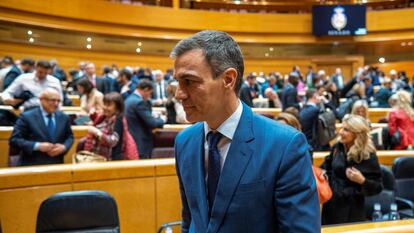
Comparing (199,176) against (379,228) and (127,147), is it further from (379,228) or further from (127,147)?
(127,147)

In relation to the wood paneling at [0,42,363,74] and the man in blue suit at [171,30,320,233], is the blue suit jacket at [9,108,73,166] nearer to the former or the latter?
the man in blue suit at [171,30,320,233]

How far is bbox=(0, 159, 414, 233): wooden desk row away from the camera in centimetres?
291

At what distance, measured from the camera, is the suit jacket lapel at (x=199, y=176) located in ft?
3.72

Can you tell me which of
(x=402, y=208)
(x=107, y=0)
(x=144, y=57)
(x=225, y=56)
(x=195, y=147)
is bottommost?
(x=402, y=208)

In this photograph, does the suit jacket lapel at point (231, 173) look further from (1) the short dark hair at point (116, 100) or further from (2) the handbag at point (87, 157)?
(1) the short dark hair at point (116, 100)

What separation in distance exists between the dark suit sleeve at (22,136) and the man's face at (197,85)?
9.64 ft

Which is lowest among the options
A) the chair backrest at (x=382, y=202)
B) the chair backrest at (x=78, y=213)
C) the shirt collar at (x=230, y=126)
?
the chair backrest at (x=382, y=202)

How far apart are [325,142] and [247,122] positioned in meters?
4.67

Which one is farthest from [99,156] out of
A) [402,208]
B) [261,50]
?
[261,50]

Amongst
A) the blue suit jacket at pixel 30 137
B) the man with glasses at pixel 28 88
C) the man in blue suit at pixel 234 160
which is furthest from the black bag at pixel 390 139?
the man in blue suit at pixel 234 160

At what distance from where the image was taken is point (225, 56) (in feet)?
3.62

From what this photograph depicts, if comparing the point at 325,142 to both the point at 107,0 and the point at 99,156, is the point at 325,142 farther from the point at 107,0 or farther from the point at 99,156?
the point at 107,0

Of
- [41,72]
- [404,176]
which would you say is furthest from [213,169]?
[41,72]

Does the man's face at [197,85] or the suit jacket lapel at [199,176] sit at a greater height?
the man's face at [197,85]
